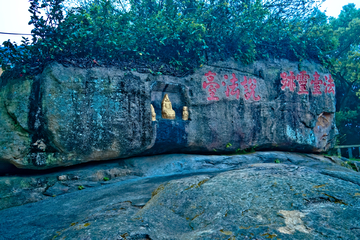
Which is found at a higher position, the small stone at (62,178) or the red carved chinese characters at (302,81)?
the red carved chinese characters at (302,81)

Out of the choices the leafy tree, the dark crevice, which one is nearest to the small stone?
the dark crevice

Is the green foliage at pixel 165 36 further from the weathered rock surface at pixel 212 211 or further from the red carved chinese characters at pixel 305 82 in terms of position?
the weathered rock surface at pixel 212 211

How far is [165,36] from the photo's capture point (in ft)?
24.0

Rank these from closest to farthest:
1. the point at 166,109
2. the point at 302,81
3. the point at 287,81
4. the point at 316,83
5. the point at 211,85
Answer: the point at 166,109, the point at 211,85, the point at 287,81, the point at 302,81, the point at 316,83

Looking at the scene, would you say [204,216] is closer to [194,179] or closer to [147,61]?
[194,179]

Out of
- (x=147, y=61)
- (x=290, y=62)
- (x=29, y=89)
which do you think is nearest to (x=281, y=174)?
(x=147, y=61)

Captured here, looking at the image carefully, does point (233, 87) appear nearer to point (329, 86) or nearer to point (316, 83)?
point (316, 83)

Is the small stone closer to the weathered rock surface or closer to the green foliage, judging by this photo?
the weathered rock surface

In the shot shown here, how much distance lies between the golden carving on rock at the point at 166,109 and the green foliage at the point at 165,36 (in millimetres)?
861

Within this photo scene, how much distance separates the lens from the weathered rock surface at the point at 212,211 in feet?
7.76

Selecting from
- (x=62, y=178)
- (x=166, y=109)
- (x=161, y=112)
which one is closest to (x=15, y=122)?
(x=62, y=178)

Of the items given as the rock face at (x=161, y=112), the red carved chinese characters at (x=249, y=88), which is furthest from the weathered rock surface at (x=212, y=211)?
the red carved chinese characters at (x=249, y=88)

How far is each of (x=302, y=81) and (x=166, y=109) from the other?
19.1 feet

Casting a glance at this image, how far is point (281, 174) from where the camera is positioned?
3.68 metres
